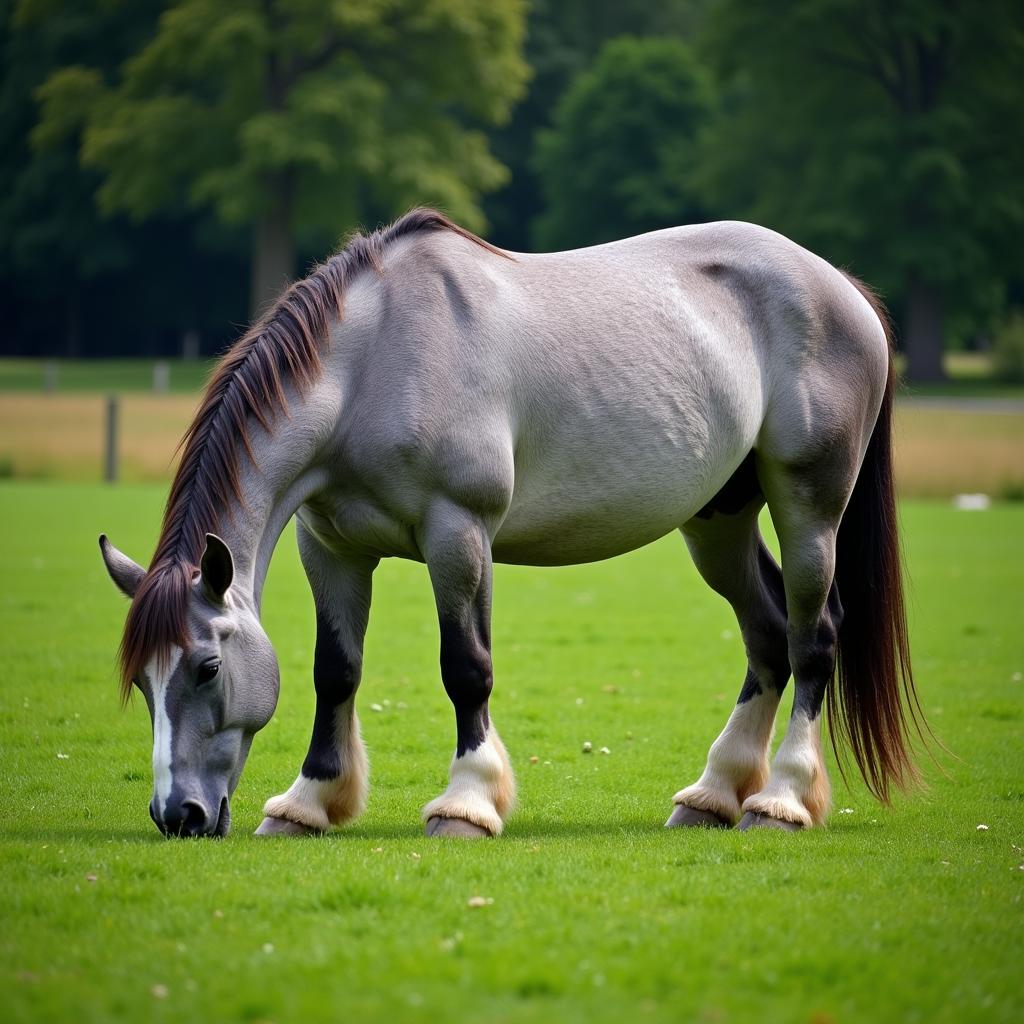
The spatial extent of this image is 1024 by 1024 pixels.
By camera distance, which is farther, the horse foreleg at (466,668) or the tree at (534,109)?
the tree at (534,109)

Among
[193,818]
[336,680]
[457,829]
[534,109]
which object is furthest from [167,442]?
[534,109]

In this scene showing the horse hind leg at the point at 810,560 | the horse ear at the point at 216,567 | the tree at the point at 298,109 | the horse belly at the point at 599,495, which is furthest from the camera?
the tree at the point at 298,109

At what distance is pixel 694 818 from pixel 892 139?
43.8 metres

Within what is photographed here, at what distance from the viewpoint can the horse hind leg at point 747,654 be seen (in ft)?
21.6

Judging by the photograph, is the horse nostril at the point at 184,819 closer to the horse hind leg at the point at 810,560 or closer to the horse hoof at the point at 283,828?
the horse hoof at the point at 283,828

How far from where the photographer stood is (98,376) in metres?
48.4

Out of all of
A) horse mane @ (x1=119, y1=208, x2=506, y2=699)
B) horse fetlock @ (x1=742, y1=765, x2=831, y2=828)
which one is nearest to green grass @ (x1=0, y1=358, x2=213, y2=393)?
horse mane @ (x1=119, y1=208, x2=506, y2=699)

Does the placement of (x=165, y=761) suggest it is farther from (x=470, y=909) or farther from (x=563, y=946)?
(x=563, y=946)

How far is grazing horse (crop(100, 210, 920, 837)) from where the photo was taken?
18.3 feet

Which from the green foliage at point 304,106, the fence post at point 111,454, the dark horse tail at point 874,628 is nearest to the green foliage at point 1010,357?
the green foliage at point 304,106

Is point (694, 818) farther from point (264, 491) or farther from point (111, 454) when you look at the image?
point (111, 454)

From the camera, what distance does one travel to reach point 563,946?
14.0 feet

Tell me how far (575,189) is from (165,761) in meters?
54.2

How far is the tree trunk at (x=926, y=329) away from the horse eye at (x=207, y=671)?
151ft
